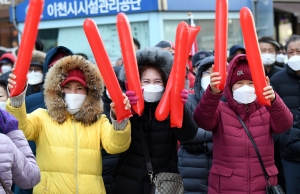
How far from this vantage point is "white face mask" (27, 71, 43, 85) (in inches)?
263

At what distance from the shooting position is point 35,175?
3809 millimetres

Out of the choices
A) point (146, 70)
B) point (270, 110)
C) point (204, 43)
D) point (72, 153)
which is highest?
point (204, 43)

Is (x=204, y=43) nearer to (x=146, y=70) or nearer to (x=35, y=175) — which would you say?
(x=146, y=70)

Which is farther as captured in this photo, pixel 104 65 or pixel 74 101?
pixel 74 101

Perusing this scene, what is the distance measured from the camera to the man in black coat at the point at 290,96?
6023mm

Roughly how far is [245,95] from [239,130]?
27cm

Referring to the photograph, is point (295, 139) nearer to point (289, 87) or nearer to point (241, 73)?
point (241, 73)

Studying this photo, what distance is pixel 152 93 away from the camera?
4.82 m

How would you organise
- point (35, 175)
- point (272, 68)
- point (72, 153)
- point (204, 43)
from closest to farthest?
point (35, 175)
point (72, 153)
point (272, 68)
point (204, 43)

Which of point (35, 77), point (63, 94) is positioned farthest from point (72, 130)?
point (35, 77)

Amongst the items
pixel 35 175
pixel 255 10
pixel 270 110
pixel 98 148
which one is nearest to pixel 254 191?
pixel 270 110

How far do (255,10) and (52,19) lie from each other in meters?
3.43

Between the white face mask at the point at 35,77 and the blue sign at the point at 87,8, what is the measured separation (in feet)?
11.3

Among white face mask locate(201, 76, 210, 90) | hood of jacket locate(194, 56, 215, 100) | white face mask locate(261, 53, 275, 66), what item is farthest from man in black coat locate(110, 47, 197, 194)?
white face mask locate(261, 53, 275, 66)
